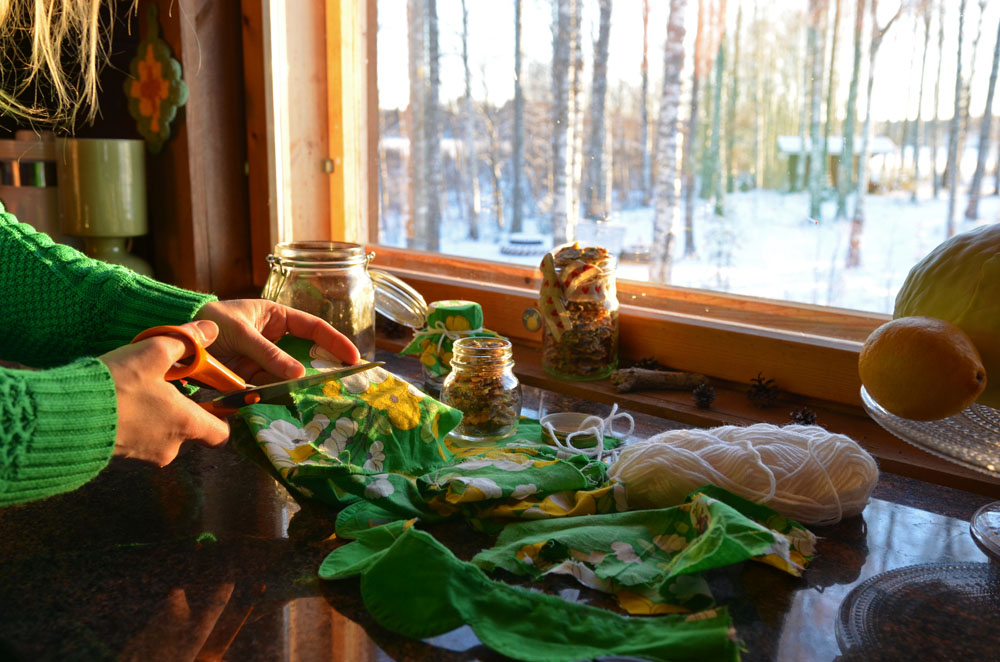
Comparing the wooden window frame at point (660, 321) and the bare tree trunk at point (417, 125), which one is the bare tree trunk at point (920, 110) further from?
the bare tree trunk at point (417, 125)

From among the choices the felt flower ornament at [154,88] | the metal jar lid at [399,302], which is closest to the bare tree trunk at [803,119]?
the metal jar lid at [399,302]

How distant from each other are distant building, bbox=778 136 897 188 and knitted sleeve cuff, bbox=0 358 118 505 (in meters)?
0.75

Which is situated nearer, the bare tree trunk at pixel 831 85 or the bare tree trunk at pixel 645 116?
the bare tree trunk at pixel 831 85

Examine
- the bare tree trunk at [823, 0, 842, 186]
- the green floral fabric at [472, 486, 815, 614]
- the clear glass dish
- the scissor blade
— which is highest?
the bare tree trunk at [823, 0, 842, 186]

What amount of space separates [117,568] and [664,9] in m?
0.86

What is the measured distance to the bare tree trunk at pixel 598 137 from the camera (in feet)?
3.51

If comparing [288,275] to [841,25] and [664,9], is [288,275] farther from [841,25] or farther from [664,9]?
[841,25]

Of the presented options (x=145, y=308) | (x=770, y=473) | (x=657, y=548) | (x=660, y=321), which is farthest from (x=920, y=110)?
(x=145, y=308)

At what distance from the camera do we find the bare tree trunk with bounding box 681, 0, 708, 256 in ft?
3.22

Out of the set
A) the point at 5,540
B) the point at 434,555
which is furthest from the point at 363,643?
the point at 5,540

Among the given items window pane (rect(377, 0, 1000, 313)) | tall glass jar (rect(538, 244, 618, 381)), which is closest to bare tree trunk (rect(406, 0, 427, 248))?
window pane (rect(377, 0, 1000, 313))

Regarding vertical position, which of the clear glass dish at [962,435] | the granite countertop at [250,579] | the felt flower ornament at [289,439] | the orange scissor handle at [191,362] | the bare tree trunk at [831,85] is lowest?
the granite countertop at [250,579]

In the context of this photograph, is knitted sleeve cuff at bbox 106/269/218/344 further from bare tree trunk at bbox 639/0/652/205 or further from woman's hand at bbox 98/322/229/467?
bare tree trunk at bbox 639/0/652/205

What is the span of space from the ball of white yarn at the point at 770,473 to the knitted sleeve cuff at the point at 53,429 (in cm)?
38
